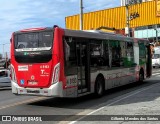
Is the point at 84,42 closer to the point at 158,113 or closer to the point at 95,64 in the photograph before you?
the point at 95,64

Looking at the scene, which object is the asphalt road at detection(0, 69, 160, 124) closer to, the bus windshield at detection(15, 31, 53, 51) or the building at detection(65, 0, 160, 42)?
the bus windshield at detection(15, 31, 53, 51)

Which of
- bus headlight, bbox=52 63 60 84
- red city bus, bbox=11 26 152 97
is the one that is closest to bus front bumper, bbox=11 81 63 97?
red city bus, bbox=11 26 152 97

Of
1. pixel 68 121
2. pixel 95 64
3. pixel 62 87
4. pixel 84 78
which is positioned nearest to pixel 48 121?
pixel 68 121

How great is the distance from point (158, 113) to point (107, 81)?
592 cm

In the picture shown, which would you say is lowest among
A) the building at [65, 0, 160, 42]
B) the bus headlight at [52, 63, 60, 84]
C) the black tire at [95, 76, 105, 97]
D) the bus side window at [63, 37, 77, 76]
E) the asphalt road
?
the asphalt road

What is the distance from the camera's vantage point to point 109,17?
7288 centimetres

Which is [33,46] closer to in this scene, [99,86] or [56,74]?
[56,74]

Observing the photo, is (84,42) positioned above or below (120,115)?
above

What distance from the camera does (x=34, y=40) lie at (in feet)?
42.3

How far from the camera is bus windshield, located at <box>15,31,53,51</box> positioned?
12.6 metres

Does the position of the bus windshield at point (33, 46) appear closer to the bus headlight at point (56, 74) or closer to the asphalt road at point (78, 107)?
the bus headlight at point (56, 74)

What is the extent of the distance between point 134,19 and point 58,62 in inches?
2253

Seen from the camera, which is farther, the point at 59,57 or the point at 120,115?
the point at 59,57

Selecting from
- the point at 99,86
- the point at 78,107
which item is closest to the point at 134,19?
the point at 99,86
